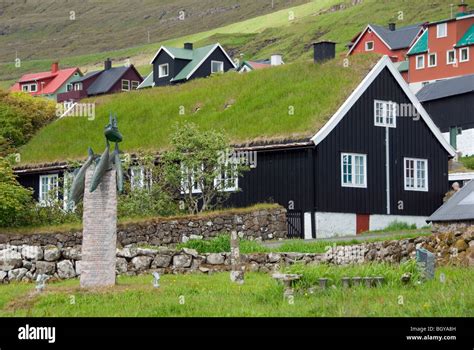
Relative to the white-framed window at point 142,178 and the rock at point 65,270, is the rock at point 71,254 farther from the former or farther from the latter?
the white-framed window at point 142,178

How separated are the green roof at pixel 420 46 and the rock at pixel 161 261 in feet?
240

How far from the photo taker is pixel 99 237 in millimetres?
20281

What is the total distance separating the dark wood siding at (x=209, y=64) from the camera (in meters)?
90.8

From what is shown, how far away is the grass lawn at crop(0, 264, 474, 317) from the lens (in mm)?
15117

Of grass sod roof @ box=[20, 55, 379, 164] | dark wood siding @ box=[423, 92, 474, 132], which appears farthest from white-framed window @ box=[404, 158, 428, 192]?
dark wood siding @ box=[423, 92, 474, 132]

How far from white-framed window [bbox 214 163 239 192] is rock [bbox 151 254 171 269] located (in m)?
13.3

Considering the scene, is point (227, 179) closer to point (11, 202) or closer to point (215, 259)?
point (11, 202)

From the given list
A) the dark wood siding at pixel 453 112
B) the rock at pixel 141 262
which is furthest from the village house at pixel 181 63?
the rock at pixel 141 262

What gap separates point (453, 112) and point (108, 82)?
149 feet

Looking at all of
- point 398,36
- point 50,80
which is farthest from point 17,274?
point 50,80

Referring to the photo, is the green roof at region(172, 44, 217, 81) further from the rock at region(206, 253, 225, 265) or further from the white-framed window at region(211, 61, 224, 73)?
the rock at region(206, 253, 225, 265)

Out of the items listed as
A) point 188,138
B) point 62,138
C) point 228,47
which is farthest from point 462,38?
point 228,47

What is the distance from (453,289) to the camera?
16.8m
